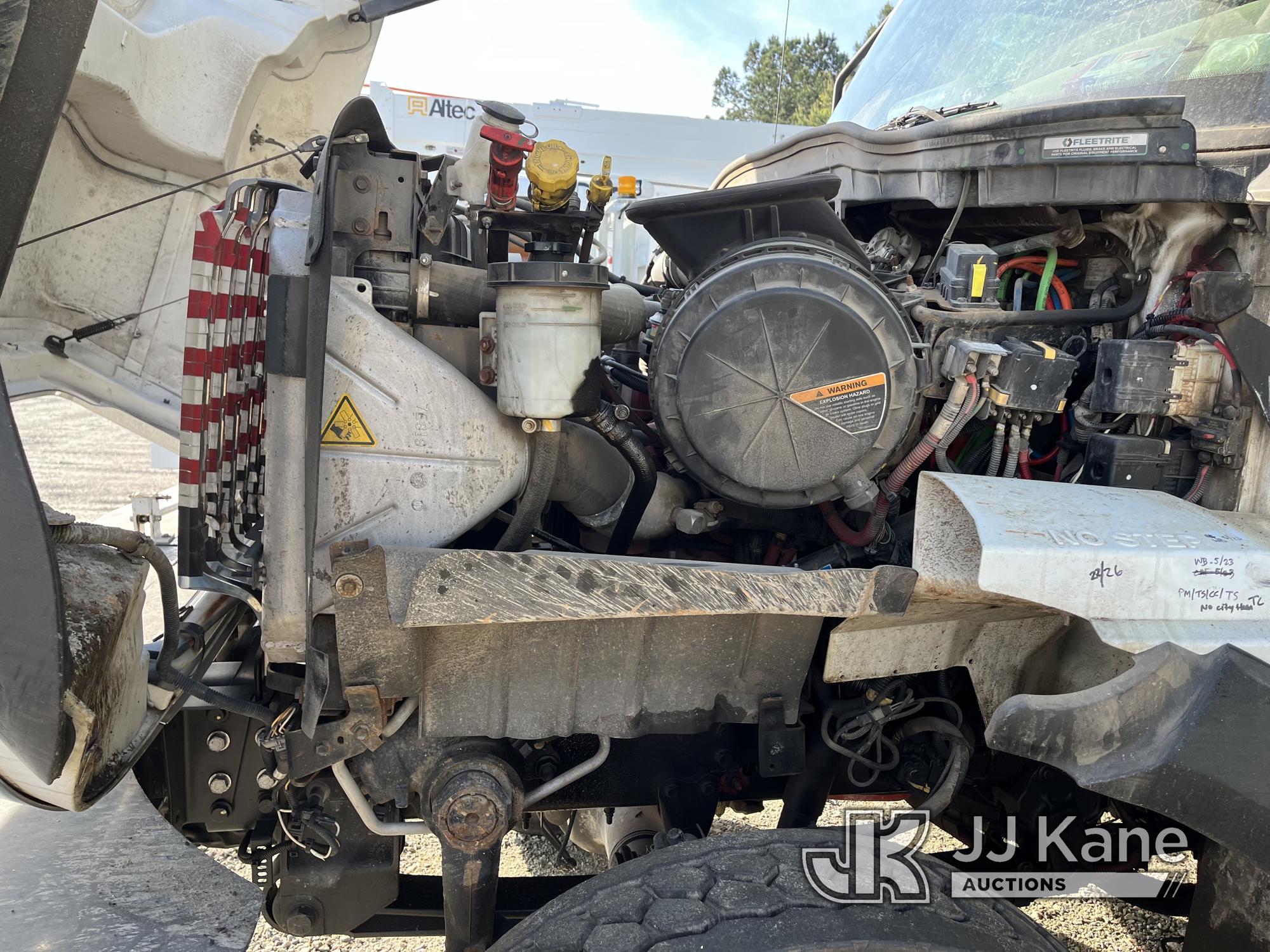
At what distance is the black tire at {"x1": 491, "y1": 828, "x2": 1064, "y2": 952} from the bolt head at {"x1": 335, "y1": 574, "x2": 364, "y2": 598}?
61 centimetres

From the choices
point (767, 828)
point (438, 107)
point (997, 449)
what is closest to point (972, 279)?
point (997, 449)

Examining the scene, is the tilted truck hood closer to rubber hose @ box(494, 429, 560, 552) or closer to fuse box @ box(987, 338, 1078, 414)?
rubber hose @ box(494, 429, 560, 552)

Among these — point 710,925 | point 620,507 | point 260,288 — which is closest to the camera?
point 710,925

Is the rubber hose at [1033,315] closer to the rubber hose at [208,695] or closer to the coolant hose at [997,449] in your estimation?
the coolant hose at [997,449]

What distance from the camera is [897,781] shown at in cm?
211

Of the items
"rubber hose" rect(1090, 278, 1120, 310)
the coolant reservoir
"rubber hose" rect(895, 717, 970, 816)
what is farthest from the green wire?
the coolant reservoir

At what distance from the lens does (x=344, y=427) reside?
1.52m

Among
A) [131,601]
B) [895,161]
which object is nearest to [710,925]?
[131,601]

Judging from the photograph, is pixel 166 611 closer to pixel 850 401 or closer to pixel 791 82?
pixel 850 401

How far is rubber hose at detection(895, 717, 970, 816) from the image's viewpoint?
1.91m

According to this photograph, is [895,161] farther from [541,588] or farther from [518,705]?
[518,705]

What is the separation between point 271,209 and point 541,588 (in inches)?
35.5

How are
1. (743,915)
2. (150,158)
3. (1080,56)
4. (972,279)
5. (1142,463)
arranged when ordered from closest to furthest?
(743,915)
(1142,463)
(972,279)
(1080,56)
(150,158)

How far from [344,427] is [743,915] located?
1.03 m
